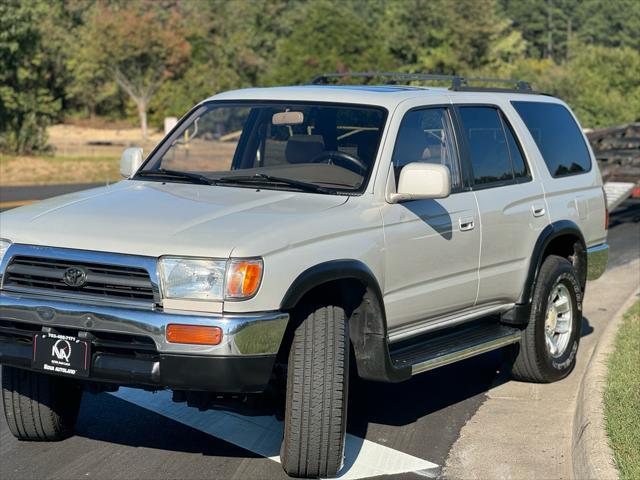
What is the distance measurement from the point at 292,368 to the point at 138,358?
2.44 ft

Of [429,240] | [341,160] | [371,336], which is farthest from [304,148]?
[371,336]

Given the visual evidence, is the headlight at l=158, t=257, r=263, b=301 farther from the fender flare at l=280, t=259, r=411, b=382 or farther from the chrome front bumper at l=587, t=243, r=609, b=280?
the chrome front bumper at l=587, t=243, r=609, b=280

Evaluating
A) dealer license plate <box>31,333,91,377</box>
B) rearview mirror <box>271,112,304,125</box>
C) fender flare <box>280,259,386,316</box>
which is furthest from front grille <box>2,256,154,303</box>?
rearview mirror <box>271,112,304,125</box>

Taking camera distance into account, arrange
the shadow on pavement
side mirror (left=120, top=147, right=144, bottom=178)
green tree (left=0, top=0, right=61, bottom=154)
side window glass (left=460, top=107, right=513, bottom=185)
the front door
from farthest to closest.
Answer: green tree (left=0, top=0, right=61, bottom=154), side window glass (left=460, top=107, right=513, bottom=185), side mirror (left=120, top=147, right=144, bottom=178), the shadow on pavement, the front door

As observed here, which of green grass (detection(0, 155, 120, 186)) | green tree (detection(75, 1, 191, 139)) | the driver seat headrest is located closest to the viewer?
the driver seat headrest

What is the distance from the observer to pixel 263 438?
6.43 m

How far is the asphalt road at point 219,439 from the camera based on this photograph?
5852 millimetres

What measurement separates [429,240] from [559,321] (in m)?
2.08

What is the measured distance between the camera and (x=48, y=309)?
526cm

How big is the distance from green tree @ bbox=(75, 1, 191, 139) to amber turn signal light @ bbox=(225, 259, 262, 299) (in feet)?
189

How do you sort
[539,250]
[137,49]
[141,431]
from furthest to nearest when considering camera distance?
[137,49], [539,250], [141,431]

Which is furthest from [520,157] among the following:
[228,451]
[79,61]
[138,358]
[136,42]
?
[79,61]

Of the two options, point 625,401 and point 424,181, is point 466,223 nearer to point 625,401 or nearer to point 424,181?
point 424,181

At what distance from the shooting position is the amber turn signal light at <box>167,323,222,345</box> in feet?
16.5
